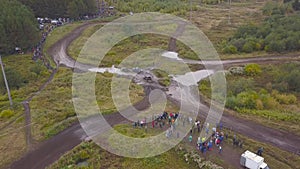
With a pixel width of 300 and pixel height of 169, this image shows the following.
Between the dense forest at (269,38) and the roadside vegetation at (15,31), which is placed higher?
the roadside vegetation at (15,31)

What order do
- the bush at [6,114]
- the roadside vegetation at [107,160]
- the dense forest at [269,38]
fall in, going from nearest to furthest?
the roadside vegetation at [107,160] < the bush at [6,114] < the dense forest at [269,38]

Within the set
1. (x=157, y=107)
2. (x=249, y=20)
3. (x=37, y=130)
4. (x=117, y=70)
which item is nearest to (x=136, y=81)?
(x=117, y=70)

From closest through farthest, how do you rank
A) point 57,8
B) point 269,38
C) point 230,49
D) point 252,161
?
point 252,161, point 230,49, point 269,38, point 57,8

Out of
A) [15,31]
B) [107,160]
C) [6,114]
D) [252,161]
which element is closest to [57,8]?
[15,31]

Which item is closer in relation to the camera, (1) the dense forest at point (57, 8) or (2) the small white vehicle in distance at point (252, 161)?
(2) the small white vehicle in distance at point (252, 161)

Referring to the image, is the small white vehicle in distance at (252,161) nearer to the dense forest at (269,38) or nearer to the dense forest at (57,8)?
the dense forest at (269,38)

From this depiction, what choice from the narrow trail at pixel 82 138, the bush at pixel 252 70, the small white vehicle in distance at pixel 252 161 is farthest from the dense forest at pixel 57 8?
→ the small white vehicle in distance at pixel 252 161

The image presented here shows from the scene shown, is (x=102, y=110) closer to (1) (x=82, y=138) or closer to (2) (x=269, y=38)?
(1) (x=82, y=138)

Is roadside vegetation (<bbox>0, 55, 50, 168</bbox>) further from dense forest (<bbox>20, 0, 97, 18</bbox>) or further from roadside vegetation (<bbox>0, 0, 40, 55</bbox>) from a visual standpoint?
dense forest (<bbox>20, 0, 97, 18</bbox>)

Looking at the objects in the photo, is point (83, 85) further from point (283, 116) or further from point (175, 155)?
point (283, 116)
